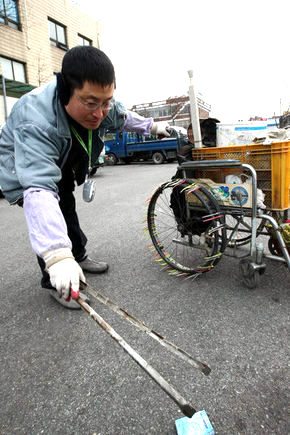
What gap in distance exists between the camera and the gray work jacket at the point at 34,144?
1466mm

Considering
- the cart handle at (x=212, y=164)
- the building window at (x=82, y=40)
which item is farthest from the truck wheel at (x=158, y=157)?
the cart handle at (x=212, y=164)

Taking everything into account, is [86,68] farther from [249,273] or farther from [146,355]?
[249,273]

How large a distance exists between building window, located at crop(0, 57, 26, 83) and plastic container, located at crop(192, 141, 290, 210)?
16027 millimetres

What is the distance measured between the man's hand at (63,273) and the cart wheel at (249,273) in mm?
1512

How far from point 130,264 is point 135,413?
175cm

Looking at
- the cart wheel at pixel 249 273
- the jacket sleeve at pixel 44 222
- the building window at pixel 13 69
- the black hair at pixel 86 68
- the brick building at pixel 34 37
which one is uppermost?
the brick building at pixel 34 37

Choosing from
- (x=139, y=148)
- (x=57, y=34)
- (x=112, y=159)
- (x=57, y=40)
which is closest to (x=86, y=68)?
(x=139, y=148)

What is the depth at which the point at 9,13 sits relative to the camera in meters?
15.0

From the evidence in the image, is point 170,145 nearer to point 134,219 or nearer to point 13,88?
point 13,88

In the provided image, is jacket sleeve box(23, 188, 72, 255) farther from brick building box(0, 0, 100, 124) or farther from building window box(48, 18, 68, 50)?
building window box(48, 18, 68, 50)

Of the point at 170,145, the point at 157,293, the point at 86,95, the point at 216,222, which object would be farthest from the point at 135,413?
the point at 170,145

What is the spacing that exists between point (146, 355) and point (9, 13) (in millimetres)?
18613

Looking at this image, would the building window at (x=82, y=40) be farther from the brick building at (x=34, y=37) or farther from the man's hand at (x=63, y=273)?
the man's hand at (x=63, y=273)

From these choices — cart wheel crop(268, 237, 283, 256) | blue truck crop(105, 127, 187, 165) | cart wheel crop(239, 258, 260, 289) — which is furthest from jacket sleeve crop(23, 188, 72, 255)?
blue truck crop(105, 127, 187, 165)
